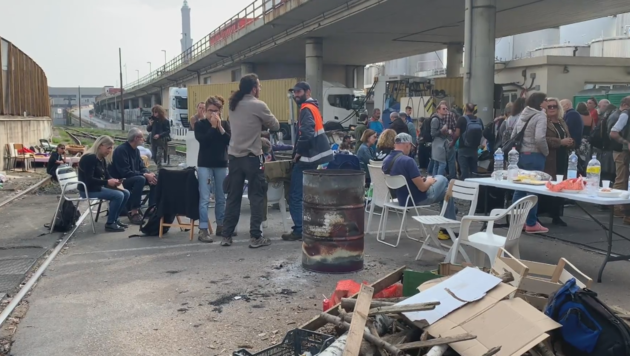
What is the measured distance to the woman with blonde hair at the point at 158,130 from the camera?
1513cm

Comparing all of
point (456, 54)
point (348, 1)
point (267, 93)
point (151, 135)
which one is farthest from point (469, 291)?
point (456, 54)

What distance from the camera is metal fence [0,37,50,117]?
2044cm

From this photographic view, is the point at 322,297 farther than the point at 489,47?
No

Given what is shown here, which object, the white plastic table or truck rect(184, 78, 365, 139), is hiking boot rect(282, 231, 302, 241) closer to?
the white plastic table

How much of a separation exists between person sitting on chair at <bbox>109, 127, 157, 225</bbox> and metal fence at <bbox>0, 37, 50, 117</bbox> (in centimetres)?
1310

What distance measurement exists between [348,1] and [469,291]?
19.1 meters

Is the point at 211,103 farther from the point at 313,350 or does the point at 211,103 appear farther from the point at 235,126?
the point at 313,350

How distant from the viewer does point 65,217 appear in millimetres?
8250

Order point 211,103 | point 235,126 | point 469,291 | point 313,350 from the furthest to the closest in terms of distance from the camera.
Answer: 1. point 211,103
2. point 235,126
3. point 469,291
4. point 313,350

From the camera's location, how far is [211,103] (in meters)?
7.40

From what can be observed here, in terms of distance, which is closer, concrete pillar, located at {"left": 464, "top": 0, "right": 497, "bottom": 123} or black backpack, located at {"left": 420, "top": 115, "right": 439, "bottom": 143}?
black backpack, located at {"left": 420, "top": 115, "right": 439, "bottom": 143}

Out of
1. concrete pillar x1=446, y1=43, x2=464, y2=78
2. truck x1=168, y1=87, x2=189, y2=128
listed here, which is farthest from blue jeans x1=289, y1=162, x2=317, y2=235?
truck x1=168, y1=87, x2=189, y2=128

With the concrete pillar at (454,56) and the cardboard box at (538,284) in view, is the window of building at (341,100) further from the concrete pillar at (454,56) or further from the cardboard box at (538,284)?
the cardboard box at (538,284)

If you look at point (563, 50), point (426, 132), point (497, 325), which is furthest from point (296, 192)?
point (563, 50)
